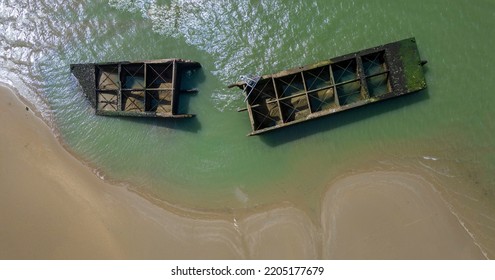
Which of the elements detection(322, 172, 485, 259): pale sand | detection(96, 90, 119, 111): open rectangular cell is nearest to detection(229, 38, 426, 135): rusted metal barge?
detection(322, 172, 485, 259): pale sand

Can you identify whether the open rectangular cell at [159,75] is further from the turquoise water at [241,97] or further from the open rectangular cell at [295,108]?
the open rectangular cell at [295,108]

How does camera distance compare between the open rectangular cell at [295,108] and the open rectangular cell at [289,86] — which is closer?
the open rectangular cell at [289,86]

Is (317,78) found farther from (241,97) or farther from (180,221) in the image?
(180,221)

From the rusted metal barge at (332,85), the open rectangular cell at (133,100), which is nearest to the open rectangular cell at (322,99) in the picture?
the rusted metal barge at (332,85)

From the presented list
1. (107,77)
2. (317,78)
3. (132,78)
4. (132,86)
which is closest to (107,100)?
(107,77)

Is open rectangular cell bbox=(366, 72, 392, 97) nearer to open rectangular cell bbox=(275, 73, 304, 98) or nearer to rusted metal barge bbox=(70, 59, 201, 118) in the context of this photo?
open rectangular cell bbox=(275, 73, 304, 98)

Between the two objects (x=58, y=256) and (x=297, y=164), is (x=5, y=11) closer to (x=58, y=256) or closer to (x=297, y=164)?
(x=58, y=256)
